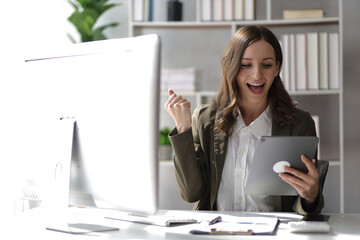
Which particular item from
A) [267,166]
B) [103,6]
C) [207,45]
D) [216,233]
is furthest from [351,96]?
[216,233]

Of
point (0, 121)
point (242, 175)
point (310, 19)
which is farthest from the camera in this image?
point (310, 19)

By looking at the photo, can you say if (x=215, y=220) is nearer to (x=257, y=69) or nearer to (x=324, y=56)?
(x=257, y=69)

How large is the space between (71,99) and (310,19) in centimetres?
226

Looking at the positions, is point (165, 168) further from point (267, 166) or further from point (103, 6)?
point (267, 166)

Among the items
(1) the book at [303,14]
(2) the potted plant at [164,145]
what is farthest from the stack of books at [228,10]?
(2) the potted plant at [164,145]

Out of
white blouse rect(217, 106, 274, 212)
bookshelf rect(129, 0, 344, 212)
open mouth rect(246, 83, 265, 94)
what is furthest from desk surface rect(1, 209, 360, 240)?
bookshelf rect(129, 0, 344, 212)

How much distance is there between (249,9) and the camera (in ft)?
10.7

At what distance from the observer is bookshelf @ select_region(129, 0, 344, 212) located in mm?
3334

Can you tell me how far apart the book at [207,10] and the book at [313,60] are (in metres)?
0.65

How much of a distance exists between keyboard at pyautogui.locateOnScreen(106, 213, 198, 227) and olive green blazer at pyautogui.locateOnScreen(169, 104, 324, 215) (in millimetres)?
272

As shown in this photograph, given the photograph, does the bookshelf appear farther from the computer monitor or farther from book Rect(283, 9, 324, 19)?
the computer monitor

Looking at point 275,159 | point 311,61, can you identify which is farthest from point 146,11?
point 275,159

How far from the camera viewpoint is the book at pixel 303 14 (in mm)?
3248

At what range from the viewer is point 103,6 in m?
3.38
